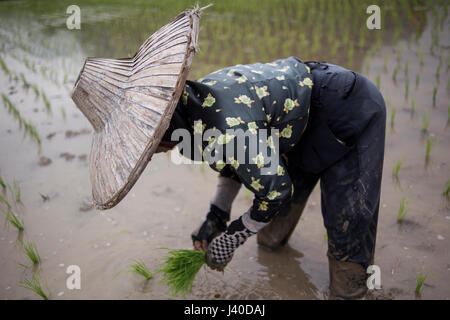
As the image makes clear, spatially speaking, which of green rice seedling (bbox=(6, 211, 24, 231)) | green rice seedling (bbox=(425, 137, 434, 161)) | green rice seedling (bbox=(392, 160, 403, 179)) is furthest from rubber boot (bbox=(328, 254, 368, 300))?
green rice seedling (bbox=(6, 211, 24, 231))

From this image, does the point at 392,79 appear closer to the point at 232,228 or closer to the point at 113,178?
the point at 232,228

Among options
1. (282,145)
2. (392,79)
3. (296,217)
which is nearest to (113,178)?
(282,145)

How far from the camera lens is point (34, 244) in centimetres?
222

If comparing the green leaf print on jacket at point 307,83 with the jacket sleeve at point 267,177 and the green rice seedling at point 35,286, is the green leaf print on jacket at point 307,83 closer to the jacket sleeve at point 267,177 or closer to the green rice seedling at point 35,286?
the jacket sleeve at point 267,177

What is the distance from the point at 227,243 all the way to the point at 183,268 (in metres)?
0.35

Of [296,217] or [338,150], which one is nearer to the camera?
[338,150]

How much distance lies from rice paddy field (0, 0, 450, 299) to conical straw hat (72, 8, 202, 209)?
613 mm

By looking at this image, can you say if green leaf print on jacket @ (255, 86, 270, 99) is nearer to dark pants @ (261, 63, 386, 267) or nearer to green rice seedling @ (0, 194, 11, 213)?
dark pants @ (261, 63, 386, 267)

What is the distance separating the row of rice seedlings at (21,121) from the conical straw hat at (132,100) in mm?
2181

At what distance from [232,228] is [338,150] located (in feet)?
1.71

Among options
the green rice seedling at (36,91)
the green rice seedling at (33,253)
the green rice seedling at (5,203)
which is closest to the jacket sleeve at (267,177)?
the green rice seedling at (33,253)

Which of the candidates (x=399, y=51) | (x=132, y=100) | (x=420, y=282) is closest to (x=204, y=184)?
(x=420, y=282)

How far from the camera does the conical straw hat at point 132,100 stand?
1117mm

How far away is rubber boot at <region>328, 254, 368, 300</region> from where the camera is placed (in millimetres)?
1726
